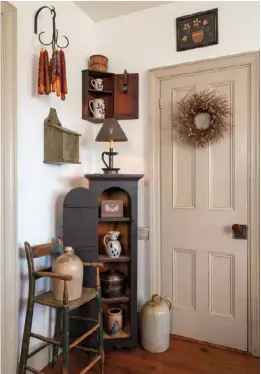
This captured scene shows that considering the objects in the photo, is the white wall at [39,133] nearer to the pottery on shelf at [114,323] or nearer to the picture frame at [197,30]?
the pottery on shelf at [114,323]

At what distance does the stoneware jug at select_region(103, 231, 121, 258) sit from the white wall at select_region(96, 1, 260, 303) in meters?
0.37

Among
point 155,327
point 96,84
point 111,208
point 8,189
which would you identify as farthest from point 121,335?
point 96,84

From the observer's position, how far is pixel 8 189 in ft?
5.68

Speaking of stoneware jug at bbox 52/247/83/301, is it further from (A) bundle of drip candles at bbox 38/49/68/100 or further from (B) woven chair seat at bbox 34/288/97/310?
(A) bundle of drip candles at bbox 38/49/68/100

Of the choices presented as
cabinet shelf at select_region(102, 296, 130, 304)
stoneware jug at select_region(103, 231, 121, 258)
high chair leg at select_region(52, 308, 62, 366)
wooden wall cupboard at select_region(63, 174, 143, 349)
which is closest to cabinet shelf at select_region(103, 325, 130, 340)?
wooden wall cupboard at select_region(63, 174, 143, 349)

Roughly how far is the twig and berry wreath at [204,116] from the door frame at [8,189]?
4.08 feet

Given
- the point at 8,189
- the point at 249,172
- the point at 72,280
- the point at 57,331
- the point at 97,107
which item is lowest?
the point at 57,331

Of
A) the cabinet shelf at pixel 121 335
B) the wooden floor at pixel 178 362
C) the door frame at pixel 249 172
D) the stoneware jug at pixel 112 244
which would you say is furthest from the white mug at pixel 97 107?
the wooden floor at pixel 178 362

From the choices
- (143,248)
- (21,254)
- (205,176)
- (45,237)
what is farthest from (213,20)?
(21,254)

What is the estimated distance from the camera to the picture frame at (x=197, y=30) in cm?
226

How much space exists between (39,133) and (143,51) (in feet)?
3.86

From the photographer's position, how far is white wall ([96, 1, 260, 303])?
2330 millimetres

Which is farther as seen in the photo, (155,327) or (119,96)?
(119,96)

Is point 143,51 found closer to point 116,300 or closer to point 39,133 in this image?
point 39,133
